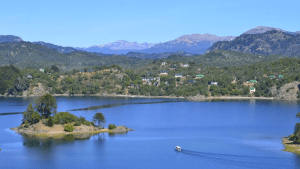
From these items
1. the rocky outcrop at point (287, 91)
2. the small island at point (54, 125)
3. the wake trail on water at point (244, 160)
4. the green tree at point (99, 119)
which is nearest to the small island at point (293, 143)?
the wake trail on water at point (244, 160)

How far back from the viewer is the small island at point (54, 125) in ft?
144

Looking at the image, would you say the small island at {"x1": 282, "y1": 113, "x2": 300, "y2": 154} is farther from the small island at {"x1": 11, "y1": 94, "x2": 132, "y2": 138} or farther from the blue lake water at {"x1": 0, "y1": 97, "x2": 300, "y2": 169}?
the small island at {"x1": 11, "y1": 94, "x2": 132, "y2": 138}

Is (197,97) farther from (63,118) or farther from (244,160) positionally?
(244,160)

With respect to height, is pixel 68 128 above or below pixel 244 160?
above

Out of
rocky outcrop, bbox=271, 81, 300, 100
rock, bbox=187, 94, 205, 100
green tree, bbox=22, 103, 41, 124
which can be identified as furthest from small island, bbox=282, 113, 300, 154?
rock, bbox=187, 94, 205, 100

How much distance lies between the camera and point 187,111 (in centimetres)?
6488

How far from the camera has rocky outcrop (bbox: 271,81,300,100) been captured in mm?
83438

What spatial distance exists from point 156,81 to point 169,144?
5951cm

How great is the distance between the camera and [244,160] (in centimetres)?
3322

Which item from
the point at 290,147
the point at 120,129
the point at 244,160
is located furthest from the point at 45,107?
the point at 290,147

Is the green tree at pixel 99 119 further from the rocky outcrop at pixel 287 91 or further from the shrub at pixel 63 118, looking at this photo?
the rocky outcrop at pixel 287 91

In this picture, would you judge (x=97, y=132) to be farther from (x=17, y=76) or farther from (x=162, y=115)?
(x=17, y=76)

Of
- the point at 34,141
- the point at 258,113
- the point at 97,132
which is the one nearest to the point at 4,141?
the point at 34,141

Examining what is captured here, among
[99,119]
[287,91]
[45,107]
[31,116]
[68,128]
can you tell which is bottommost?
[68,128]
